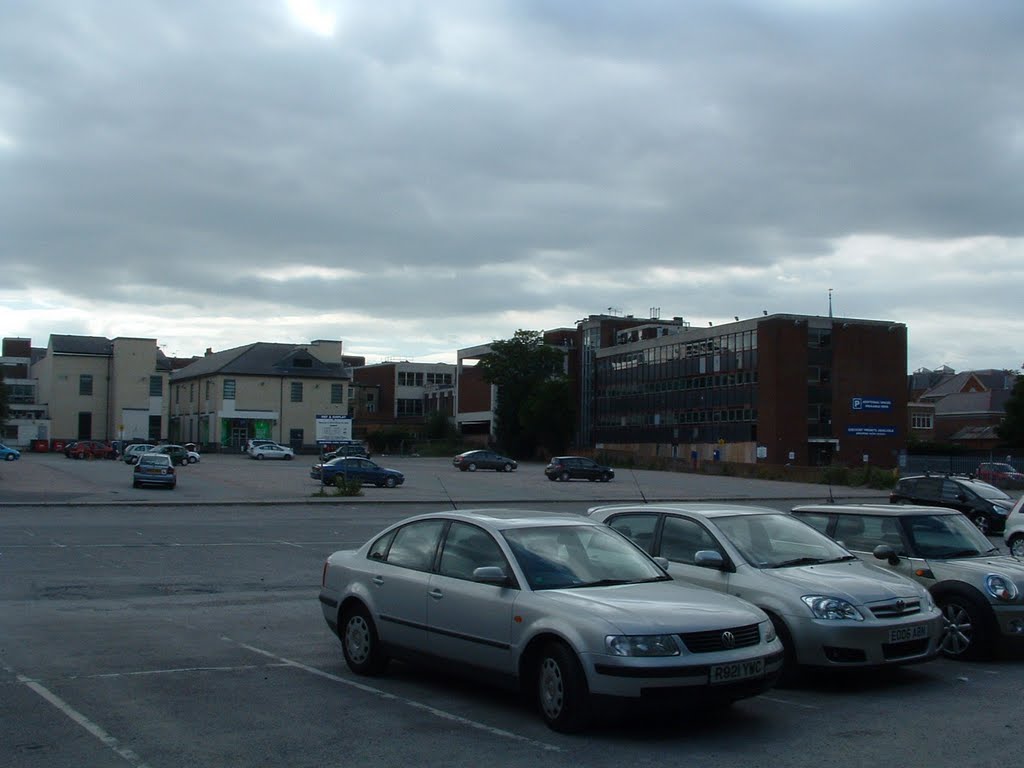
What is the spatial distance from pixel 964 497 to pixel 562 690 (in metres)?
24.6

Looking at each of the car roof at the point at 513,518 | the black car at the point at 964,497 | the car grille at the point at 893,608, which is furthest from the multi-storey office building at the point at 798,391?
the car roof at the point at 513,518

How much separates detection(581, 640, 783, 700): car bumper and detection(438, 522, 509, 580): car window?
1369mm

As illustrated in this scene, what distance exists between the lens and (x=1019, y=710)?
Answer: 7988mm

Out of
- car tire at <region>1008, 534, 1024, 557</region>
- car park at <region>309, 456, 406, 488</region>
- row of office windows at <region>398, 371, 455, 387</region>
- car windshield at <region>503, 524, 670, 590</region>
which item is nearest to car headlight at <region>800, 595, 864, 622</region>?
car windshield at <region>503, 524, 670, 590</region>

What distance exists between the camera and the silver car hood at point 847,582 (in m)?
8.56

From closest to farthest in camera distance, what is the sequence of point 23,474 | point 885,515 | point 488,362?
point 885,515 → point 23,474 → point 488,362

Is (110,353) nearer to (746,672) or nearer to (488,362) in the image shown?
(488,362)

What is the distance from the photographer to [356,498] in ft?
128

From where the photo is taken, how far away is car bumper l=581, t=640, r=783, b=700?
22.0 ft

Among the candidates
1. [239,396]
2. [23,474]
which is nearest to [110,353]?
[239,396]

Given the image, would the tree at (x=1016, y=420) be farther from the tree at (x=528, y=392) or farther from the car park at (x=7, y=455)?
the car park at (x=7, y=455)

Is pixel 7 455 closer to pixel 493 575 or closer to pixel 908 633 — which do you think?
pixel 493 575

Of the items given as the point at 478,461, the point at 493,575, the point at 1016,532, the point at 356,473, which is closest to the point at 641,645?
the point at 493,575

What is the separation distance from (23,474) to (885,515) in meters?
51.0
